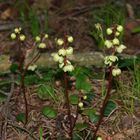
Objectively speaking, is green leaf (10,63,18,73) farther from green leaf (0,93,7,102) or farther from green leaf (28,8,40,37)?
green leaf (28,8,40,37)

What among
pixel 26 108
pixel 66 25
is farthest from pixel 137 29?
pixel 26 108

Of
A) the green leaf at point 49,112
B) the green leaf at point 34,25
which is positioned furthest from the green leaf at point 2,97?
the green leaf at point 34,25

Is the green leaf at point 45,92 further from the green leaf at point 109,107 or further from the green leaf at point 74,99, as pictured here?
the green leaf at point 109,107

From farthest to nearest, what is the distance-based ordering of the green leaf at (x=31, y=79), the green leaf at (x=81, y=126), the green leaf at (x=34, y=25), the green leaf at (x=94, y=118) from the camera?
the green leaf at (x=34, y=25) < the green leaf at (x=31, y=79) < the green leaf at (x=94, y=118) < the green leaf at (x=81, y=126)

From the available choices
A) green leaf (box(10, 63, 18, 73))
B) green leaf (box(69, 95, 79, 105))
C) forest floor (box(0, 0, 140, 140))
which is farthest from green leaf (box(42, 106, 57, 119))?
green leaf (box(10, 63, 18, 73))

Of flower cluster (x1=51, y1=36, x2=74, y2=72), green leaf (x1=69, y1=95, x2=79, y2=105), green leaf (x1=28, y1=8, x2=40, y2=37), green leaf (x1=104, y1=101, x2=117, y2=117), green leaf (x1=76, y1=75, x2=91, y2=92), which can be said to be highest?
flower cluster (x1=51, y1=36, x2=74, y2=72)
